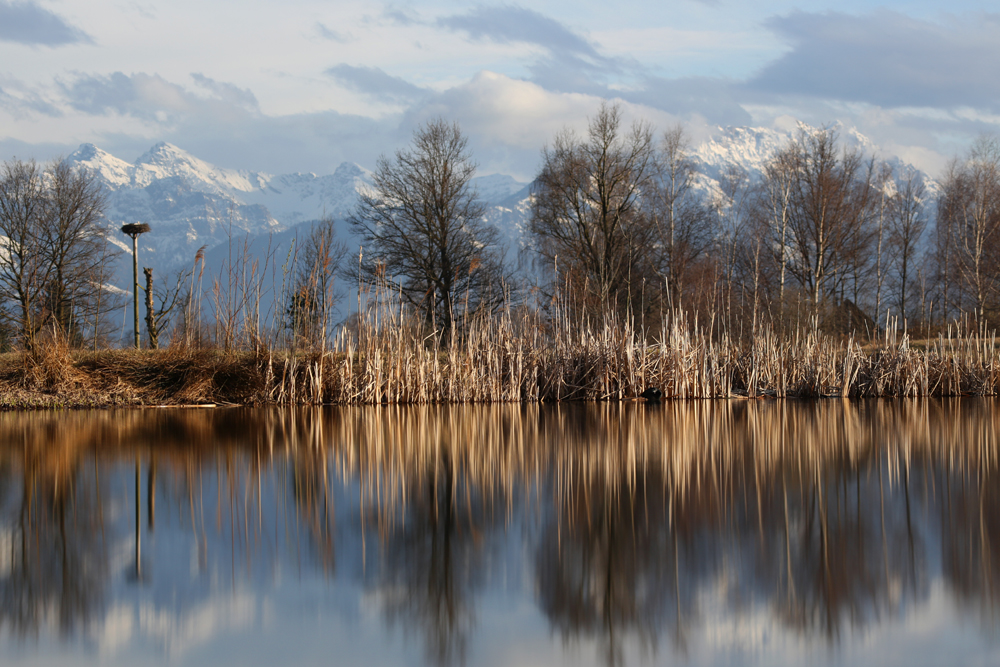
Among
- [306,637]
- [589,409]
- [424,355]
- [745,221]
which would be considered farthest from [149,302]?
[745,221]

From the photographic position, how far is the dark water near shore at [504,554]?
2.38 meters

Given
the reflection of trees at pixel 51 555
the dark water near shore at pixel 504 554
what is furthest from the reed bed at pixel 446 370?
the reflection of trees at pixel 51 555

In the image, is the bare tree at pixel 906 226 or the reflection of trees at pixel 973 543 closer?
the reflection of trees at pixel 973 543

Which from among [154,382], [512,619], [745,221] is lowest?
[512,619]

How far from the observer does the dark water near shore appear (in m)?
2.38

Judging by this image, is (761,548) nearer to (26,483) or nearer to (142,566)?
(142,566)

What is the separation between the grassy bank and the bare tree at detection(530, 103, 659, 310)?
11841 millimetres

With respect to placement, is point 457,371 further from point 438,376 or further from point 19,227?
point 19,227

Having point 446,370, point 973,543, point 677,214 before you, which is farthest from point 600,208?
point 973,543

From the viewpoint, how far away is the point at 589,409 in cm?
1075

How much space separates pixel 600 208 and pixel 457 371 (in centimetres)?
1499

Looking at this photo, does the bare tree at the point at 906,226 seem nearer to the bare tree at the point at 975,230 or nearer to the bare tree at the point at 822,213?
the bare tree at the point at 975,230

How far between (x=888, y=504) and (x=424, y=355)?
827cm

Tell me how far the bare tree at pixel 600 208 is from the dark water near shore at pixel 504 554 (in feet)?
61.7
